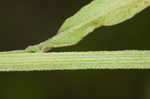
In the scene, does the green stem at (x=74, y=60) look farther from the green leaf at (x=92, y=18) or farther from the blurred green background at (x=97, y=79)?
the blurred green background at (x=97, y=79)

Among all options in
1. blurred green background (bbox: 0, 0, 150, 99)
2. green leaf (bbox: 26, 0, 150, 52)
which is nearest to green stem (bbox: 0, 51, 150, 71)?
green leaf (bbox: 26, 0, 150, 52)

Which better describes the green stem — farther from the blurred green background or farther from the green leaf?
the blurred green background

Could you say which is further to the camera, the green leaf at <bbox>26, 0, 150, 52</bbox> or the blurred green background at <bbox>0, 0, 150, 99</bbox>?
the blurred green background at <bbox>0, 0, 150, 99</bbox>

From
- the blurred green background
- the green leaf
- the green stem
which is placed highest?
the green leaf

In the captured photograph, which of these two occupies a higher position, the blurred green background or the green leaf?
the green leaf

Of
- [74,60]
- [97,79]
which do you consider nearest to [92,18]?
[74,60]

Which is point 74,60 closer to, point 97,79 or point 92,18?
point 92,18
